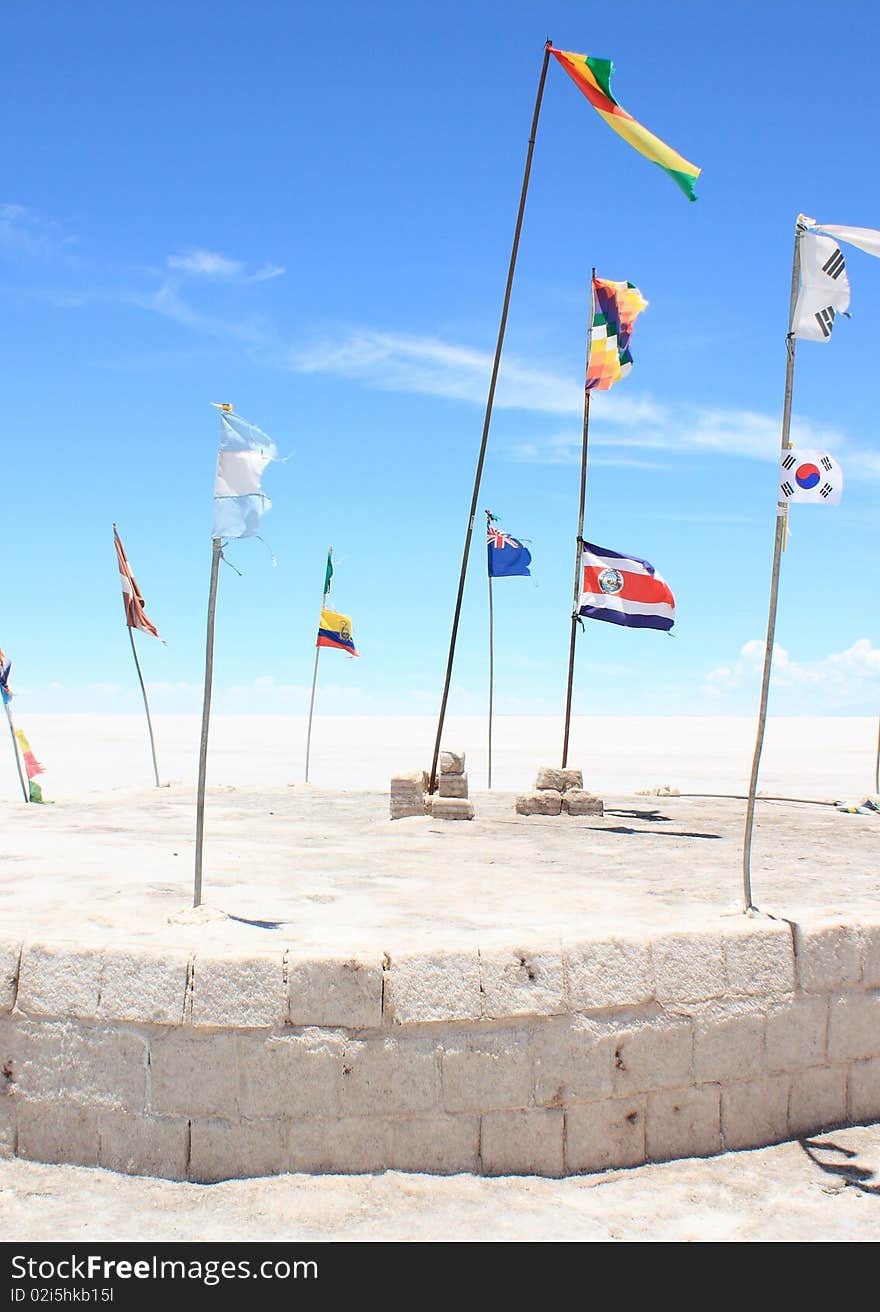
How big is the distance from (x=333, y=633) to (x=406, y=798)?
28.6 feet

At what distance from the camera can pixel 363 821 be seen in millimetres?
16375

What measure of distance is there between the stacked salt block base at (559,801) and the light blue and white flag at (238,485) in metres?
10.3

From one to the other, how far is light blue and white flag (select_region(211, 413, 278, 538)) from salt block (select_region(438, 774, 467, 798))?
9.07 m

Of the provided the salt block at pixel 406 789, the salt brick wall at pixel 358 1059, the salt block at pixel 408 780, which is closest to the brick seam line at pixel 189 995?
the salt brick wall at pixel 358 1059

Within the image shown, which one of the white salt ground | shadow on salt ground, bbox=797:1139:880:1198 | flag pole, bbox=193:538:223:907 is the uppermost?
flag pole, bbox=193:538:223:907

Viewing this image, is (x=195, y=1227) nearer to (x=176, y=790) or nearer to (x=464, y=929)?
(x=464, y=929)

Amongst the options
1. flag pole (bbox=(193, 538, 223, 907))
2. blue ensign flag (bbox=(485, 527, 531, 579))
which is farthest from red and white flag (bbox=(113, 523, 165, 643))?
flag pole (bbox=(193, 538, 223, 907))

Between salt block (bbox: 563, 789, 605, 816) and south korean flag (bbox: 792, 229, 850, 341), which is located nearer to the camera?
south korean flag (bbox: 792, 229, 850, 341)

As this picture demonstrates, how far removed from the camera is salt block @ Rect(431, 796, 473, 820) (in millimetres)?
16281

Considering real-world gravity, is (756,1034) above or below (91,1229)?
above

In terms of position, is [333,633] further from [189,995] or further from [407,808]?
[189,995]

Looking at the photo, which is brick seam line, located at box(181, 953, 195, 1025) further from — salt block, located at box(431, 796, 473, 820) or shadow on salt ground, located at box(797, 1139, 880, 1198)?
salt block, located at box(431, 796, 473, 820)

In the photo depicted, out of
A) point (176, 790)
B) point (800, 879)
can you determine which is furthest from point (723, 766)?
point (800, 879)
